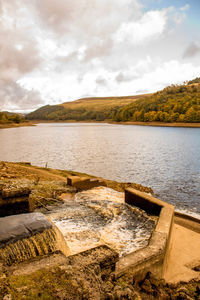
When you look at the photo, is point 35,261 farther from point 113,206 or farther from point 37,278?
point 113,206

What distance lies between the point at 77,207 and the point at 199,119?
95971mm

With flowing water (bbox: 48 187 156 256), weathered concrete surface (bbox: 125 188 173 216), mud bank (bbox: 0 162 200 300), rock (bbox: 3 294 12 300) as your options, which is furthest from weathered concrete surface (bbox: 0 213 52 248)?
weathered concrete surface (bbox: 125 188 173 216)

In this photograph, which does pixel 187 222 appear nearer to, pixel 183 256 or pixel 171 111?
pixel 183 256

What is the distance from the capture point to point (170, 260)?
6.41 meters

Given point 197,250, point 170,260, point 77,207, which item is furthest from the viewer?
point 77,207

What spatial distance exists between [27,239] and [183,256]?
15.9ft

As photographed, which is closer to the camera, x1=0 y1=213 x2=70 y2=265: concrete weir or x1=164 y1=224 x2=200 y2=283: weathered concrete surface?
x1=0 y1=213 x2=70 y2=265: concrete weir

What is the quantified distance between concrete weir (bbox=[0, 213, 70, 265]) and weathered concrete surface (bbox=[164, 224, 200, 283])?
9.83 ft

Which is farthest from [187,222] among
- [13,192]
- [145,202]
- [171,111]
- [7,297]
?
[171,111]

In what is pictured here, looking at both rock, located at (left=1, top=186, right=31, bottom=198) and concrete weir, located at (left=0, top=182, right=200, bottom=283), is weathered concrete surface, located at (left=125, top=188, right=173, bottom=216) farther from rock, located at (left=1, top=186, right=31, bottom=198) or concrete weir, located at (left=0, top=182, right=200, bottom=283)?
rock, located at (left=1, top=186, right=31, bottom=198)

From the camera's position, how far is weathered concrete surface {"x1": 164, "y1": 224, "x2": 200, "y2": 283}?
5574mm

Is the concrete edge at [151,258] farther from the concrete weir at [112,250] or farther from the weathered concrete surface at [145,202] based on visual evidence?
the weathered concrete surface at [145,202]

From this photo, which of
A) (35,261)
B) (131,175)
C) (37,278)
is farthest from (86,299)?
(131,175)

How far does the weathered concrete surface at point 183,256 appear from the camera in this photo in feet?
18.3
